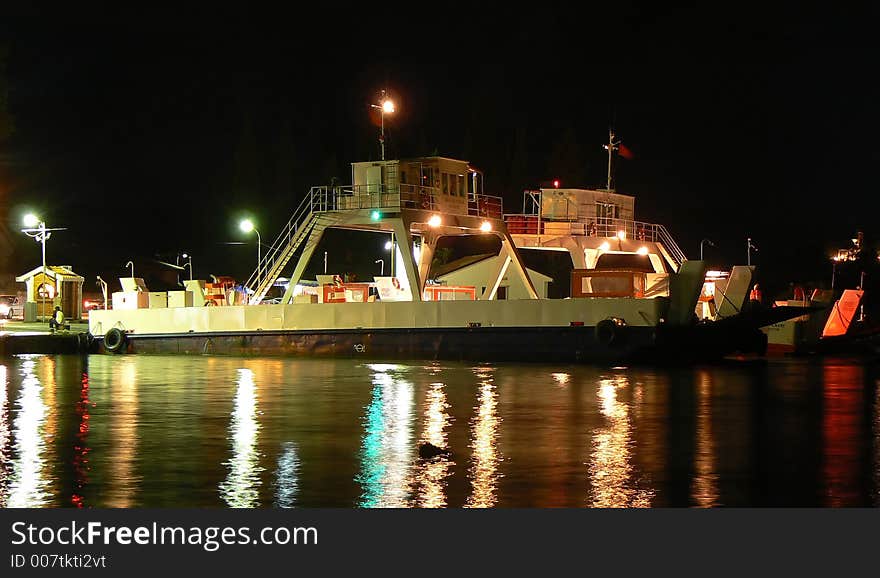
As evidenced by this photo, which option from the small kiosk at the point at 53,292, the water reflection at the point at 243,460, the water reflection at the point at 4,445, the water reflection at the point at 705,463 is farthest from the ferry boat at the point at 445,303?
the small kiosk at the point at 53,292

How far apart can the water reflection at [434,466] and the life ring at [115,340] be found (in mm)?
22130

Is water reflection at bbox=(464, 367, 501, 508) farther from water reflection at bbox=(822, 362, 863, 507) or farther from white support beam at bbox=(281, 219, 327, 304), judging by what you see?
white support beam at bbox=(281, 219, 327, 304)

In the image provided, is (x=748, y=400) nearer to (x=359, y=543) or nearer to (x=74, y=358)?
(x=359, y=543)

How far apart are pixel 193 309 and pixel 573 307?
532 inches

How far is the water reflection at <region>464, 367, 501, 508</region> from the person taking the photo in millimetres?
11352

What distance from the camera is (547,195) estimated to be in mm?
42750

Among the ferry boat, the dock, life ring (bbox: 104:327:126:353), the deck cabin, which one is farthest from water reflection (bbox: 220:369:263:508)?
the dock

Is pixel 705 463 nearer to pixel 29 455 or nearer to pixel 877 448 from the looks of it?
pixel 877 448

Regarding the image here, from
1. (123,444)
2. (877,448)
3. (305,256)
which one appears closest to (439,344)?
(305,256)

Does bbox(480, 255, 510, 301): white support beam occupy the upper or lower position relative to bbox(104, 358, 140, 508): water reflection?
upper

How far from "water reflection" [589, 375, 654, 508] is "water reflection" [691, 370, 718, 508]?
54 centimetres

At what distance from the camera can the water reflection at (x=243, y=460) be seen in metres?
11.3

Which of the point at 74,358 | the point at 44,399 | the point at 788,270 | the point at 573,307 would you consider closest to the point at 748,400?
the point at 573,307

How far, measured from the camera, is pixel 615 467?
13242 millimetres
